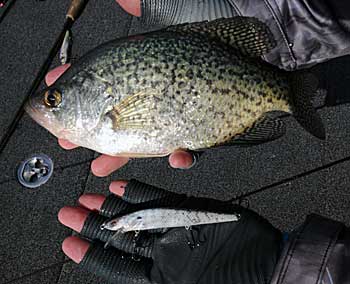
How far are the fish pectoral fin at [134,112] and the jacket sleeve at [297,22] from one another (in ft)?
3.44

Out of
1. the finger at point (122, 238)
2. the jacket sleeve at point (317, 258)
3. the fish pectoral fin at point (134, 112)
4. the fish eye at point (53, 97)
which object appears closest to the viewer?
the jacket sleeve at point (317, 258)

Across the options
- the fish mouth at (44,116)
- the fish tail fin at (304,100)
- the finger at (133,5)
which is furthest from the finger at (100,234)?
the finger at (133,5)

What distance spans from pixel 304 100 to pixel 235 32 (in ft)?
1.93

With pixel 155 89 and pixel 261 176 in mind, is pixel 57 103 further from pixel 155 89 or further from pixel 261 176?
pixel 261 176

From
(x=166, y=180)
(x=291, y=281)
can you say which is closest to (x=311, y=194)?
(x=166, y=180)

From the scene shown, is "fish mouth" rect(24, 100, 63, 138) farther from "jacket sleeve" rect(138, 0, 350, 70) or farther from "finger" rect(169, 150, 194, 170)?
"jacket sleeve" rect(138, 0, 350, 70)

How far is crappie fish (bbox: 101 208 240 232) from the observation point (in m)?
2.63

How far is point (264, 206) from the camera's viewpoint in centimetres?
336

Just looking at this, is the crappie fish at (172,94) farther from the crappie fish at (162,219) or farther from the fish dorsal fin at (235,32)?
the crappie fish at (162,219)

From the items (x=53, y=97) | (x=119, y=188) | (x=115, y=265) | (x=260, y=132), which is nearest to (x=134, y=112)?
(x=53, y=97)

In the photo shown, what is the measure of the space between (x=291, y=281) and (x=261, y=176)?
5.01ft

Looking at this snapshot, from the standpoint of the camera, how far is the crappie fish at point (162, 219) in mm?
2631

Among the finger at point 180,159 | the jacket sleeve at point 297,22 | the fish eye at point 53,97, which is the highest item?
the jacket sleeve at point 297,22

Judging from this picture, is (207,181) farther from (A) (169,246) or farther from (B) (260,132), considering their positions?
(B) (260,132)
